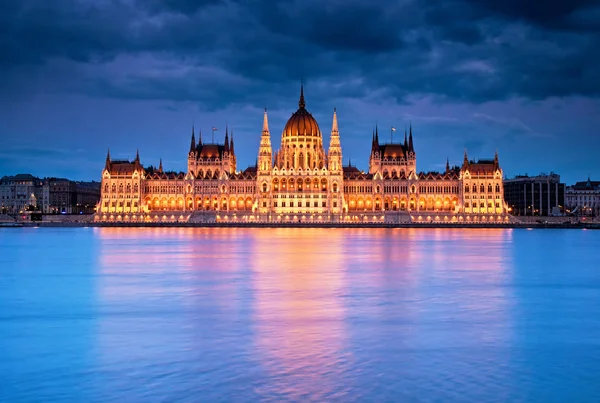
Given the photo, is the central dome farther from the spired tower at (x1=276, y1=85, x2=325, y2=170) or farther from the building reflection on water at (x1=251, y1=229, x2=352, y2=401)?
the building reflection on water at (x1=251, y1=229, x2=352, y2=401)

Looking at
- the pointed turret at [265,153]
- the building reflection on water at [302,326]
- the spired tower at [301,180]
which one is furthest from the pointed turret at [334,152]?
the building reflection on water at [302,326]

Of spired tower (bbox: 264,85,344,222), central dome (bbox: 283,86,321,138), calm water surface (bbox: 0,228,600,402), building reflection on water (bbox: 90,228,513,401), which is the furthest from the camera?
central dome (bbox: 283,86,321,138)

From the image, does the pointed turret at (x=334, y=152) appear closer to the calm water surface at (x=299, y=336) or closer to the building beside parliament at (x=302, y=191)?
the building beside parliament at (x=302, y=191)

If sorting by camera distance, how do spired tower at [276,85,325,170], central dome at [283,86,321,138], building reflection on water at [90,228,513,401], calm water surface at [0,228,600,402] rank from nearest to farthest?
calm water surface at [0,228,600,402] → building reflection on water at [90,228,513,401] → spired tower at [276,85,325,170] → central dome at [283,86,321,138]

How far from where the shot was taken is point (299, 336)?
18.6 m

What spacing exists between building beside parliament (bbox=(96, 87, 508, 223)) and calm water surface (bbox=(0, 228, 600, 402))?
98264mm

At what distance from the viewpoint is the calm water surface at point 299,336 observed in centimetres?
1371

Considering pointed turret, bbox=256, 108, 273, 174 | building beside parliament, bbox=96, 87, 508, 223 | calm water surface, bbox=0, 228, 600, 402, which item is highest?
pointed turret, bbox=256, 108, 273, 174

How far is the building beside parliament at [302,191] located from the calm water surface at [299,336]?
98264 millimetres

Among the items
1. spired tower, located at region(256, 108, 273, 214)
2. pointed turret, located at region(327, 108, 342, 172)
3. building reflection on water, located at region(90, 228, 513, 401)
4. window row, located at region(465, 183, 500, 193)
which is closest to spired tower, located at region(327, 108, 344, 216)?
pointed turret, located at region(327, 108, 342, 172)

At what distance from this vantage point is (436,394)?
521 inches

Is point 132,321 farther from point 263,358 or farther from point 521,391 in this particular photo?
point 521,391

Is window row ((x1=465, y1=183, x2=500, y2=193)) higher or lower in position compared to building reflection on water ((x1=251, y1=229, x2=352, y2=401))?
higher

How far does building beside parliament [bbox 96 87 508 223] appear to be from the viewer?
444 ft
